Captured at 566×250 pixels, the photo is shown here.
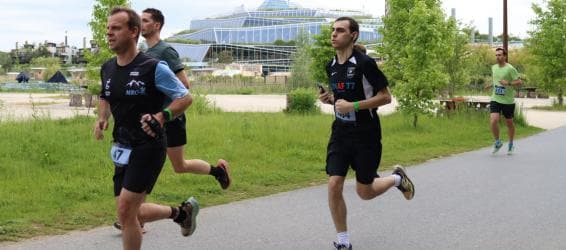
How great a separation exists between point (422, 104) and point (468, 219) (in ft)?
35.9

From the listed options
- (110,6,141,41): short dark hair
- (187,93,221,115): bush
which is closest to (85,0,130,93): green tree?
(187,93,221,115): bush

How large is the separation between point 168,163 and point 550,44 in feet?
86.5

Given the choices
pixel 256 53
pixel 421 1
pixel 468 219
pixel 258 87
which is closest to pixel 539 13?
pixel 421 1

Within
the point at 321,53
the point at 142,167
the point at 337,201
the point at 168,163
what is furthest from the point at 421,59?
the point at 321,53

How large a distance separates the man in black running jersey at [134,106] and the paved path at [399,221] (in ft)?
4.27

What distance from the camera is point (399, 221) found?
677 centimetres

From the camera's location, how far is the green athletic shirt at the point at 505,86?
493 inches

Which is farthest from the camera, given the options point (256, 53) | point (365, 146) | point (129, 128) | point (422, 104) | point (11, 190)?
point (256, 53)

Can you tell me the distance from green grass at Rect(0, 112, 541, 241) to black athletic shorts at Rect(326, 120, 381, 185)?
2.36m

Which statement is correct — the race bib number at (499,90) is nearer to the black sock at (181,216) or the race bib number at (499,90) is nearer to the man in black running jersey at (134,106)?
the black sock at (181,216)

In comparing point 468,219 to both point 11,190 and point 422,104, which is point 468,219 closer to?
point 11,190

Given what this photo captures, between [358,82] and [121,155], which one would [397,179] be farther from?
[121,155]

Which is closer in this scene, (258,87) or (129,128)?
(129,128)

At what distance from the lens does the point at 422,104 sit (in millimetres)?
17578
